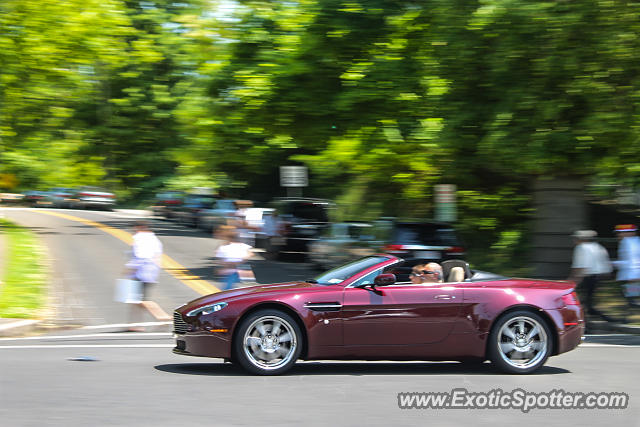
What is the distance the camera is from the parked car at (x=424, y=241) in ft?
47.8

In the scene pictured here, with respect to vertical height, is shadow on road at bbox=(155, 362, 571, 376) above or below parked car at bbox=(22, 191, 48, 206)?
below

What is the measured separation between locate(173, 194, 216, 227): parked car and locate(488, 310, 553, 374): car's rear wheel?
24676 millimetres

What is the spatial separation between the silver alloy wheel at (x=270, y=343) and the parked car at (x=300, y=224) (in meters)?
14.0

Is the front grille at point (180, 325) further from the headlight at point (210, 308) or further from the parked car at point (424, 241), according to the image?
the parked car at point (424, 241)

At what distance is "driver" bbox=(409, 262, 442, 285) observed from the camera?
8.43 m

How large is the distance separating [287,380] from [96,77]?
3447 centimetres

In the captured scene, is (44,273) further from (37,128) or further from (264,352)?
(37,128)

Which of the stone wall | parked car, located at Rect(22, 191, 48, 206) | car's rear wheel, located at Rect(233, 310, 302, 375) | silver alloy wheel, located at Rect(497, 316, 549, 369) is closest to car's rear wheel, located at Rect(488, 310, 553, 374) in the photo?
silver alloy wheel, located at Rect(497, 316, 549, 369)

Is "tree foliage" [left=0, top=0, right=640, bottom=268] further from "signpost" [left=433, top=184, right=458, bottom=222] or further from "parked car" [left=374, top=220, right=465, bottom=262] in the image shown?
"parked car" [left=374, top=220, right=465, bottom=262]

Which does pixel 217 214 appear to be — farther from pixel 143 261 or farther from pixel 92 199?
pixel 92 199

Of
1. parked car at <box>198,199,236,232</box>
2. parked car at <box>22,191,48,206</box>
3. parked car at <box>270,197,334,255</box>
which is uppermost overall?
parked car at <box>22,191,48,206</box>

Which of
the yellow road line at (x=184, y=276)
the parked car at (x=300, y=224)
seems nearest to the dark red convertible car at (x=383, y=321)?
the yellow road line at (x=184, y=276)

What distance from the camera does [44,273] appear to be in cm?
1834

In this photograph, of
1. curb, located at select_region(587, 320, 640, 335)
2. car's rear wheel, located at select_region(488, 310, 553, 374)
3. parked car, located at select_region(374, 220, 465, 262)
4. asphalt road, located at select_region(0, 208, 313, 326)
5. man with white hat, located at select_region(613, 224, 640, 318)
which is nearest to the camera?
car's rear wheel, located at select_region(488, 310, 553, 374)
